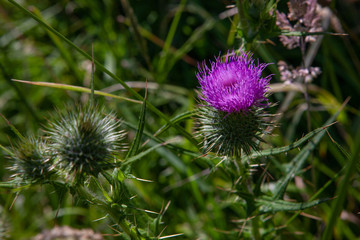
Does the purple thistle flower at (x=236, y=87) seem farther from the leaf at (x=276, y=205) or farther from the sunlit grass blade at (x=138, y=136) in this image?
the leaf at (x=276, y=205)

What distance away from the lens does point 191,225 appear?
2.94 metres

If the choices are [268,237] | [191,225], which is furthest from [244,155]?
[191,225]

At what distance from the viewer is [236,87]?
166cm

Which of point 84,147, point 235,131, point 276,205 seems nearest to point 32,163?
point 84,147

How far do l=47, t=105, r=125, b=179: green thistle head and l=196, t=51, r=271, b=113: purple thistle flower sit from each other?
Result: 1.81 feet

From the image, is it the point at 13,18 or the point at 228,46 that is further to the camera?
the point at 13,18

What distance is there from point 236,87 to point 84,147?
33.0 inches

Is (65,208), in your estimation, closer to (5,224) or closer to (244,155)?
(5,224)

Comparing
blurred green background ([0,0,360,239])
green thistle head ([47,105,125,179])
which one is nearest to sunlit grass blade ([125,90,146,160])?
green thistle head ([47,105,125,179])

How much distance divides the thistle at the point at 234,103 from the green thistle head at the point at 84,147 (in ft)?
1.72

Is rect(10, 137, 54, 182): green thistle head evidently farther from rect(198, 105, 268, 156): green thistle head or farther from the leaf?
the leaf

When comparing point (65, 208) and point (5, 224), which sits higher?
point (5, 224)

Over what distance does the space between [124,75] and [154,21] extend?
98cm

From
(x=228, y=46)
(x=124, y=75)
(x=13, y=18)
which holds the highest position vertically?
(x=13, y=18)
